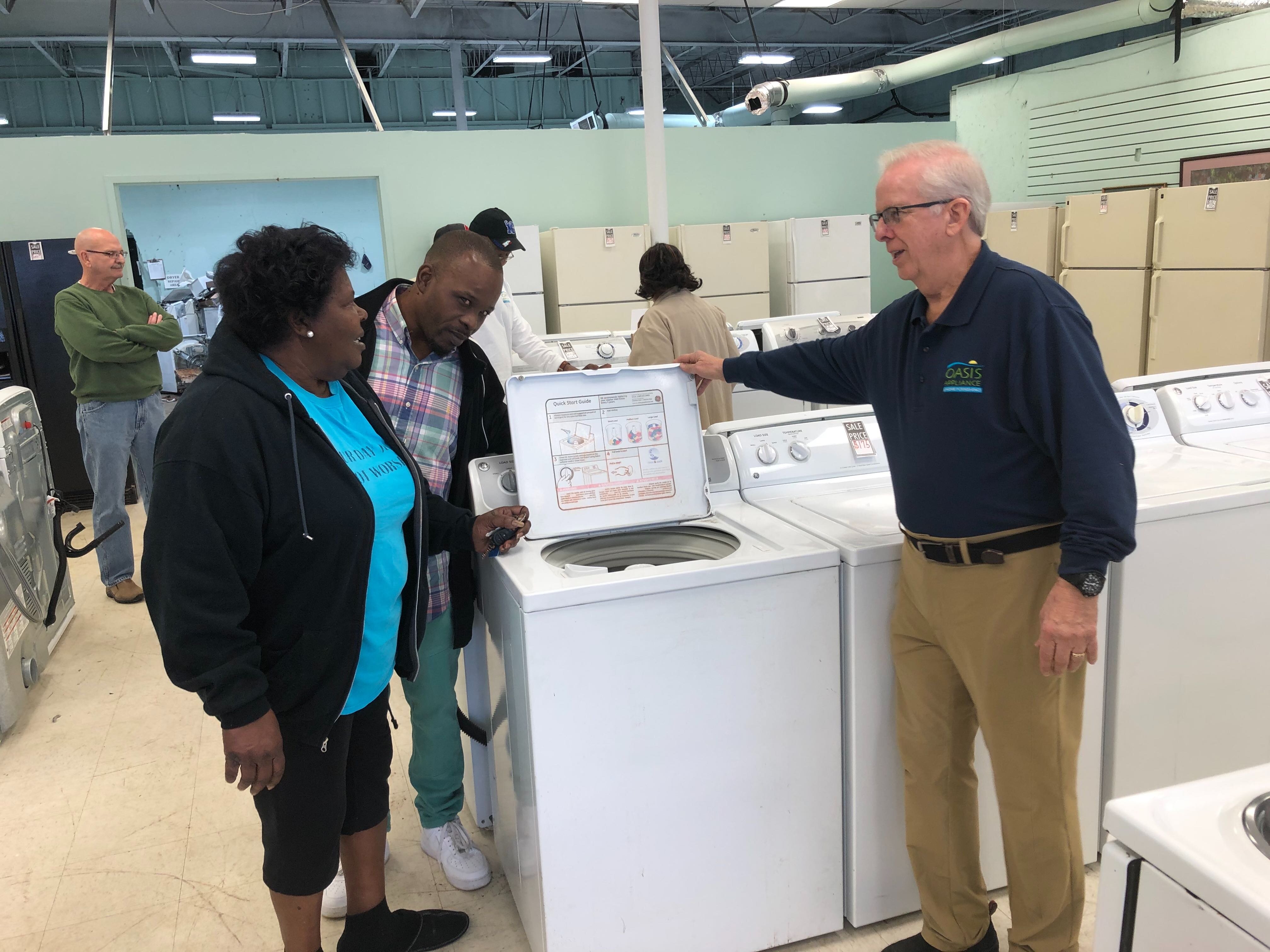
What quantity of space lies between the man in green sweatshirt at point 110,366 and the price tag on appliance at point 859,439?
299cm

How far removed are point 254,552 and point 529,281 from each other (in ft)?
17.2

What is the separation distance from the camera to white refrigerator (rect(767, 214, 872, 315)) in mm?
6859

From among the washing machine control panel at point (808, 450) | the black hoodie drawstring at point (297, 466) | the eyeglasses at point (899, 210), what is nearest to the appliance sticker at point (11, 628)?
the black hoodie drawstring at point (297, 466)

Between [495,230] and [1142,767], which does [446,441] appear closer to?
[495,230]

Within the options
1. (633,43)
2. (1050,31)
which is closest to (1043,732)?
(1050,31)

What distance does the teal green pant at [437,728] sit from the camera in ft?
7.09

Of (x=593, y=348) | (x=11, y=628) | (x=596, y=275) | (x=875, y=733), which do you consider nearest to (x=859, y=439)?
(x=875, y=733)

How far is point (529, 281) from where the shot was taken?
6434 millimetres

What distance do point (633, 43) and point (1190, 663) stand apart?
27.5ft

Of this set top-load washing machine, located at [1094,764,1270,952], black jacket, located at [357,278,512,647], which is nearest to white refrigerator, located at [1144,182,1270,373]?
black jacket, located at [357,278,512,647]

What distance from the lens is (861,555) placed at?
1.88 meters

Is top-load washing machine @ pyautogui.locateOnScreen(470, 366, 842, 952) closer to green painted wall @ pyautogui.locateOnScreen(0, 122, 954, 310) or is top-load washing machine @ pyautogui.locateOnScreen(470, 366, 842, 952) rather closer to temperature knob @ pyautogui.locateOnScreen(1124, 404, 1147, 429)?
temperature knob @ pyautogui.locateOnScreen(1124, 404, 1147, 429)

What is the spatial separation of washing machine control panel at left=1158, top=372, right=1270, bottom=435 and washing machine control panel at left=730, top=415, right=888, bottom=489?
81cm

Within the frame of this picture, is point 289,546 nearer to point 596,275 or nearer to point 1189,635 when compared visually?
point 1189,635
